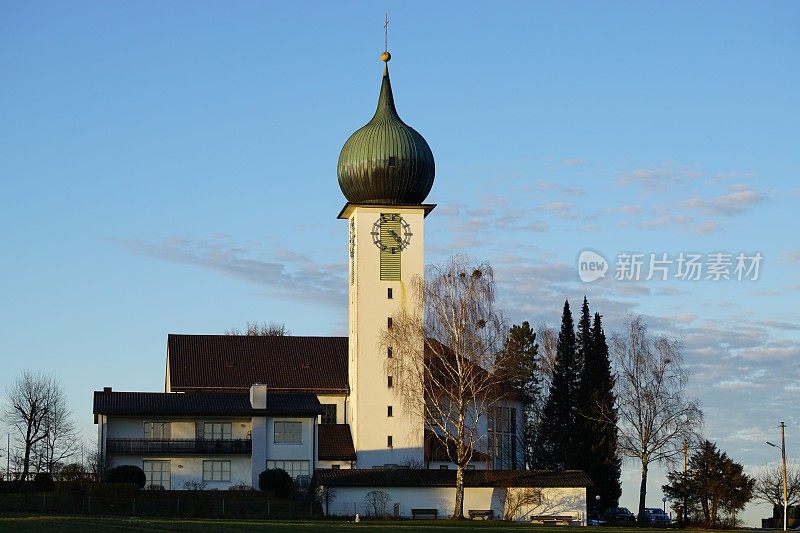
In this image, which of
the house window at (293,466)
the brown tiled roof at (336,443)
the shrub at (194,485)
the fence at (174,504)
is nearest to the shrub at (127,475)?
the shrub at (194,485)

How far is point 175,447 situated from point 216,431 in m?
2.20

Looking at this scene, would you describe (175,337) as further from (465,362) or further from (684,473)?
(684,473)

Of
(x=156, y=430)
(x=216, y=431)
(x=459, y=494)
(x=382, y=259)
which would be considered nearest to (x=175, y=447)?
(x=156, y=430)

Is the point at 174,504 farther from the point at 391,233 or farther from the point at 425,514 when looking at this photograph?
the point at 391,233

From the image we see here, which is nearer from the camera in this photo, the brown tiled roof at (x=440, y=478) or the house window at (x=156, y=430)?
the brown tiled roof at (x=440, y=478)

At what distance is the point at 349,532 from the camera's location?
44.6 meters

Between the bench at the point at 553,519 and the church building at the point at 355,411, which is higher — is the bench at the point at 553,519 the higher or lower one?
the lower one

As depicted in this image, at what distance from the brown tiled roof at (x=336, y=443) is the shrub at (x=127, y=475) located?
33.4 ft

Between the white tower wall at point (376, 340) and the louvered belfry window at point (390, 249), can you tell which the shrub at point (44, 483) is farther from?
the louvered belfry window at point (390, 249)

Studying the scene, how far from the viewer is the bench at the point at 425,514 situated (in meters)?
65.6

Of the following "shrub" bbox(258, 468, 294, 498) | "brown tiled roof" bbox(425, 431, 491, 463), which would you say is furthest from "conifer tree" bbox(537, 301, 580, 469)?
"shrub" bbox(258, 468, 294, 498)

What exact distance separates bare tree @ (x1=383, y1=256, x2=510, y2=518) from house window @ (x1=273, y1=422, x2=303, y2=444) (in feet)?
19.7

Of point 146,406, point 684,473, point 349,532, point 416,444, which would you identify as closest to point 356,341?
point 416,444

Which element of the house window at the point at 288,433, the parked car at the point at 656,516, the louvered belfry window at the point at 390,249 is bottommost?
the parked car at the point at 656,516
